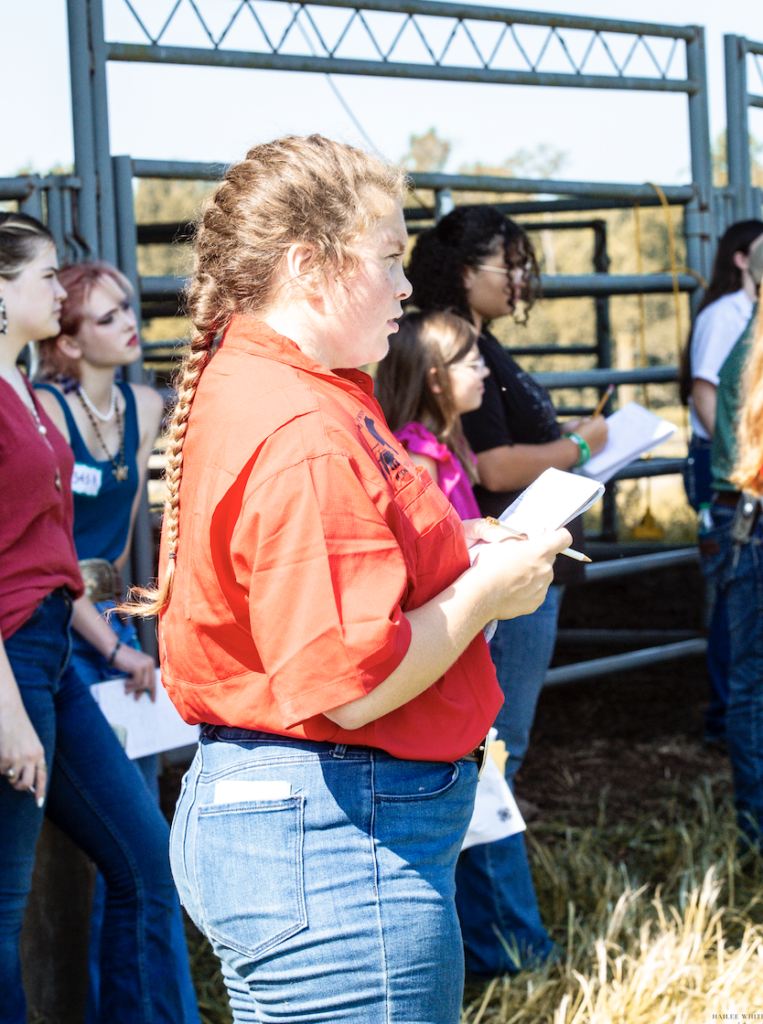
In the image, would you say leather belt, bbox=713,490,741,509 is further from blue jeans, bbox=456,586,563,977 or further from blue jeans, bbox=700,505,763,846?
blue jeans, bbox=456,586,563,977

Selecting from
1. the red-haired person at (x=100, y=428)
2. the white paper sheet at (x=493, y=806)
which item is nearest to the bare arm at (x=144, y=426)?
the red-haired person at (x=100, y=428)

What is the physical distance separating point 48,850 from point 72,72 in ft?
6.81

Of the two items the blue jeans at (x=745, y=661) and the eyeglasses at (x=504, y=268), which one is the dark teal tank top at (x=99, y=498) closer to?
the eyeglasses at (x=504, y=268)

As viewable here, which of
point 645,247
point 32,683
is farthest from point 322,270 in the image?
point 645,247

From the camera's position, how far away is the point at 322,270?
1327 mm

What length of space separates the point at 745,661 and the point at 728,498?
1.64 feet

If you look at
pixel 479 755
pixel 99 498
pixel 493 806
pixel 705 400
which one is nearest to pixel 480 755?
pixel 479 755

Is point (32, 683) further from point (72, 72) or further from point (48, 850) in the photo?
point (72, 72)

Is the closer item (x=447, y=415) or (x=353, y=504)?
(x=353, y=504)

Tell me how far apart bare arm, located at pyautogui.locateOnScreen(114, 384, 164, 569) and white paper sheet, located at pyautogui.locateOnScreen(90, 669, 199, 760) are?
0.38m

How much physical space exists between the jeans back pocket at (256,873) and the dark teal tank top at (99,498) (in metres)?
1.45

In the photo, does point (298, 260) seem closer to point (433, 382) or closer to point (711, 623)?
point (433, 382)

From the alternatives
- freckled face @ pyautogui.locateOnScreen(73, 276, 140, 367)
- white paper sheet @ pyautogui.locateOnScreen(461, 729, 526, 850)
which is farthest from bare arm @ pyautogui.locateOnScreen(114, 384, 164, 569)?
white paper sheet @ pyautogui.locateOnScreen(461, 729, 526, 850)

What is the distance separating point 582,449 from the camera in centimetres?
290
